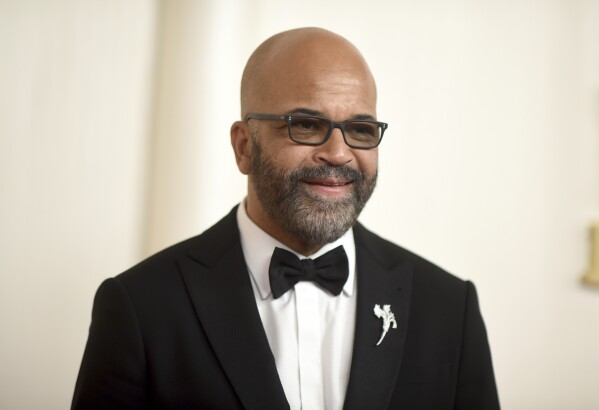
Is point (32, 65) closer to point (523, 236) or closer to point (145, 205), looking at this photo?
point (145, 205)

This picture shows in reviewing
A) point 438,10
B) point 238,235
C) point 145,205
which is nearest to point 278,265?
point 238,235

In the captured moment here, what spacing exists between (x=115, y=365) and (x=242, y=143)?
719 mm

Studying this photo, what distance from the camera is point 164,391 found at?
1.55 metres

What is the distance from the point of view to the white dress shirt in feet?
5.24

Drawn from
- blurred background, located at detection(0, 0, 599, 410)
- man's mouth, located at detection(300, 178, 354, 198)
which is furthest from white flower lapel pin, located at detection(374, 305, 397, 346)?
blurred background, located at detection(0, 0, 599, 410)

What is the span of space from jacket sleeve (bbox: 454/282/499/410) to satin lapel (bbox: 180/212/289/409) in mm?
565

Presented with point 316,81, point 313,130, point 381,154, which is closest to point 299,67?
point 316,81

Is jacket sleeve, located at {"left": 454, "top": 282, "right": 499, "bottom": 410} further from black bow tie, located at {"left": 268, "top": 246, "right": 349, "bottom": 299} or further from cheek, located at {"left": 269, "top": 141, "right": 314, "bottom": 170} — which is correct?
cheek, located at {"left": 269, "top": 141, "right": 314, "bottom": 170}

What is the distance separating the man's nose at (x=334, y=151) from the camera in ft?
5.18

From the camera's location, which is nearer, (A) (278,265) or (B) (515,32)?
(A) (278,265)

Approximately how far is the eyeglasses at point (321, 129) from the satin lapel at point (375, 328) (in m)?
0.37

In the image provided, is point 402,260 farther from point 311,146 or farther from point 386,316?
point 311,146

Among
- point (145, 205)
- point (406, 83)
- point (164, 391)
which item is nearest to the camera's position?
point (164, 391)

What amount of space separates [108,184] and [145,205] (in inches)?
6.8
